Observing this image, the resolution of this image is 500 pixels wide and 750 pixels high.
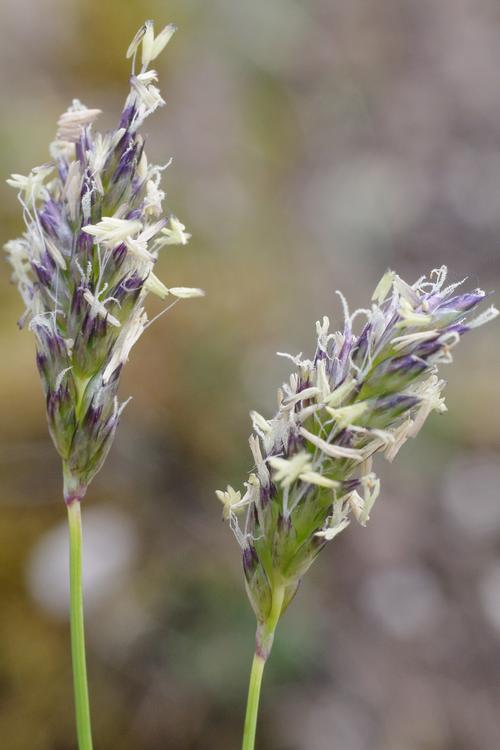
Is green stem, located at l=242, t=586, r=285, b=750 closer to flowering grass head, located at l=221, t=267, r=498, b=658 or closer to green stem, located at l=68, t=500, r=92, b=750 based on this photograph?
flowering grass head, located at l=221, t=267, r=498, b=658

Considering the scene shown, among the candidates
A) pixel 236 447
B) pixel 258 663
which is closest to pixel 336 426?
pixel 258 663

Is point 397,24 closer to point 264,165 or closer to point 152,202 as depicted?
point 264,165

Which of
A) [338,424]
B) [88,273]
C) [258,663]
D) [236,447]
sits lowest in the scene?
[258,663]

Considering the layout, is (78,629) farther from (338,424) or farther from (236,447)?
(236,447)

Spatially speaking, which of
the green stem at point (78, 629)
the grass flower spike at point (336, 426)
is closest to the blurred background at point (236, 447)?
the green stem at point (78, 629)

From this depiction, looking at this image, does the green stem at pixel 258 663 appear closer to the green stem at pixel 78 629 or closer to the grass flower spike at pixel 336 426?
the grass flower spike at pixel 336 426
